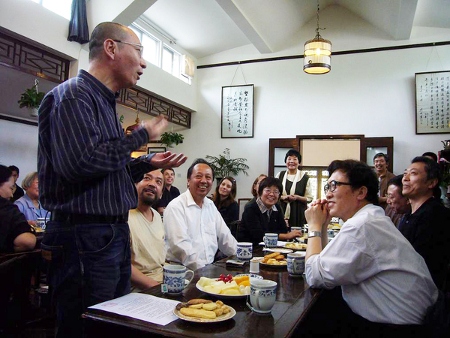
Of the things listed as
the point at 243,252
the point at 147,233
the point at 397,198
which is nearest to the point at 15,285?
the point at 147,233

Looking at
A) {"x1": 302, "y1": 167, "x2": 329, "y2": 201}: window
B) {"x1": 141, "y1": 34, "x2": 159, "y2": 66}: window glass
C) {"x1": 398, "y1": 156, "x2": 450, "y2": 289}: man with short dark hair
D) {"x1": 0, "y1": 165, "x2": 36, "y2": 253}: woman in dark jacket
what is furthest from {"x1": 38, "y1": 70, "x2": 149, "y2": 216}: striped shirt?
{"x1": 302, "y1": 167, "x2": 329, "y2": 201}: window

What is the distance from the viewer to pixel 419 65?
6.38 meters

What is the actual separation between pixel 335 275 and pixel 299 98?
6.00 metres

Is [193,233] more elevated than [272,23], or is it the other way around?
[272,23]

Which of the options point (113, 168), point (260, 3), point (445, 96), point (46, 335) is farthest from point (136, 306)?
point (445, 96)

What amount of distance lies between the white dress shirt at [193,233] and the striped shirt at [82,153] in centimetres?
89

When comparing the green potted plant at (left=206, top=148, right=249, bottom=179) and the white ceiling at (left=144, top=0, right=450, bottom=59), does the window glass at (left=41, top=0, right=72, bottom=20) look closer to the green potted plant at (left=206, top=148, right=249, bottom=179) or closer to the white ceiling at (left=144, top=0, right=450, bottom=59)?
the white ceiling at (left=144, top=0, right=450, bottom=59)

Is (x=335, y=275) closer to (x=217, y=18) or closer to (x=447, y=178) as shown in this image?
(x=447, y=178)

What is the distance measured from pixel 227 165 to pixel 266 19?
105 inches

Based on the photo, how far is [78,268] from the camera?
1130mm

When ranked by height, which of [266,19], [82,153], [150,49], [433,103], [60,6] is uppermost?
[266,19]

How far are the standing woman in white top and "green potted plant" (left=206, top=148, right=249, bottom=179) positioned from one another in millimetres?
2031

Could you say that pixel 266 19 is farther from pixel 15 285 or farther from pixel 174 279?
pixel 174 279

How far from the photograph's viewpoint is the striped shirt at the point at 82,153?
1100 millimetres
